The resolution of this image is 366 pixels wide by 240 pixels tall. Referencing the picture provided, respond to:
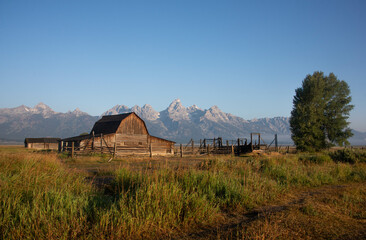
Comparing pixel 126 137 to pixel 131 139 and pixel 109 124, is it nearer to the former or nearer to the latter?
pixel 131 139

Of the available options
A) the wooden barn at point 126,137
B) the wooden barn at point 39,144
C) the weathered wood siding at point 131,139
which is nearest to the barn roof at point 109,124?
the wooden barn at point 126,137

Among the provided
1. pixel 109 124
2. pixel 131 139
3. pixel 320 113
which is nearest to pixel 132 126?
pixel 131 139

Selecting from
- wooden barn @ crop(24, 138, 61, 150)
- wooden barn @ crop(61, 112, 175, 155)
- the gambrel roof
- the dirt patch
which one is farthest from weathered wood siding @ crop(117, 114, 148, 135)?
wooden barn @ crop(24, 138, 61, 150)

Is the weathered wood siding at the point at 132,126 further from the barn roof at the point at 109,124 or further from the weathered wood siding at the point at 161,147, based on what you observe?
the weathered wood siding at the point at 161,147

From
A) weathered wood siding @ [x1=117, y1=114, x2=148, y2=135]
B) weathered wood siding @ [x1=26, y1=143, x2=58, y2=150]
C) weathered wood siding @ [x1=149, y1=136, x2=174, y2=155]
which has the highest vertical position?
weathered wood siding @ [x1=117, y1=114, x2=148, y2=135]

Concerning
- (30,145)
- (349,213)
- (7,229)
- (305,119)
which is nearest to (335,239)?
(349,213)

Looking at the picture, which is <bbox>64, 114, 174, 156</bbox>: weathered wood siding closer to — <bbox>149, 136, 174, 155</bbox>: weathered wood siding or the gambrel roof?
<bbox>149, 136, 174, 155</bbox>: weathered wood siding

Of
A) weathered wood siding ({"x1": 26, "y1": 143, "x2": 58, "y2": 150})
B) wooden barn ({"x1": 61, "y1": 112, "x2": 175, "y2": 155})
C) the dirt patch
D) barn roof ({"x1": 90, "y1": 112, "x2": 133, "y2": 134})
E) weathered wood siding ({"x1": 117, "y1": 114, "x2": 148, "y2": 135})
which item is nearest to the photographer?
the dirt patch

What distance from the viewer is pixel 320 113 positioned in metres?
41.4

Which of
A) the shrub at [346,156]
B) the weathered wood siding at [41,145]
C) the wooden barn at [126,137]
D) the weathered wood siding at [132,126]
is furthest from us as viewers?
the weathered wood siding at [41,145]

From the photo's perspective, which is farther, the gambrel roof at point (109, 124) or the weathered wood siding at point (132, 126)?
the gambrel roof at point (109, 124)

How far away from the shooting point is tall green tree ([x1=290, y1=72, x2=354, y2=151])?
40.0 m

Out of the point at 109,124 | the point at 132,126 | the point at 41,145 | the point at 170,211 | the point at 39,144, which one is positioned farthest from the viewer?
the point at 41,145

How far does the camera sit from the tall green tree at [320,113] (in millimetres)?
40000
